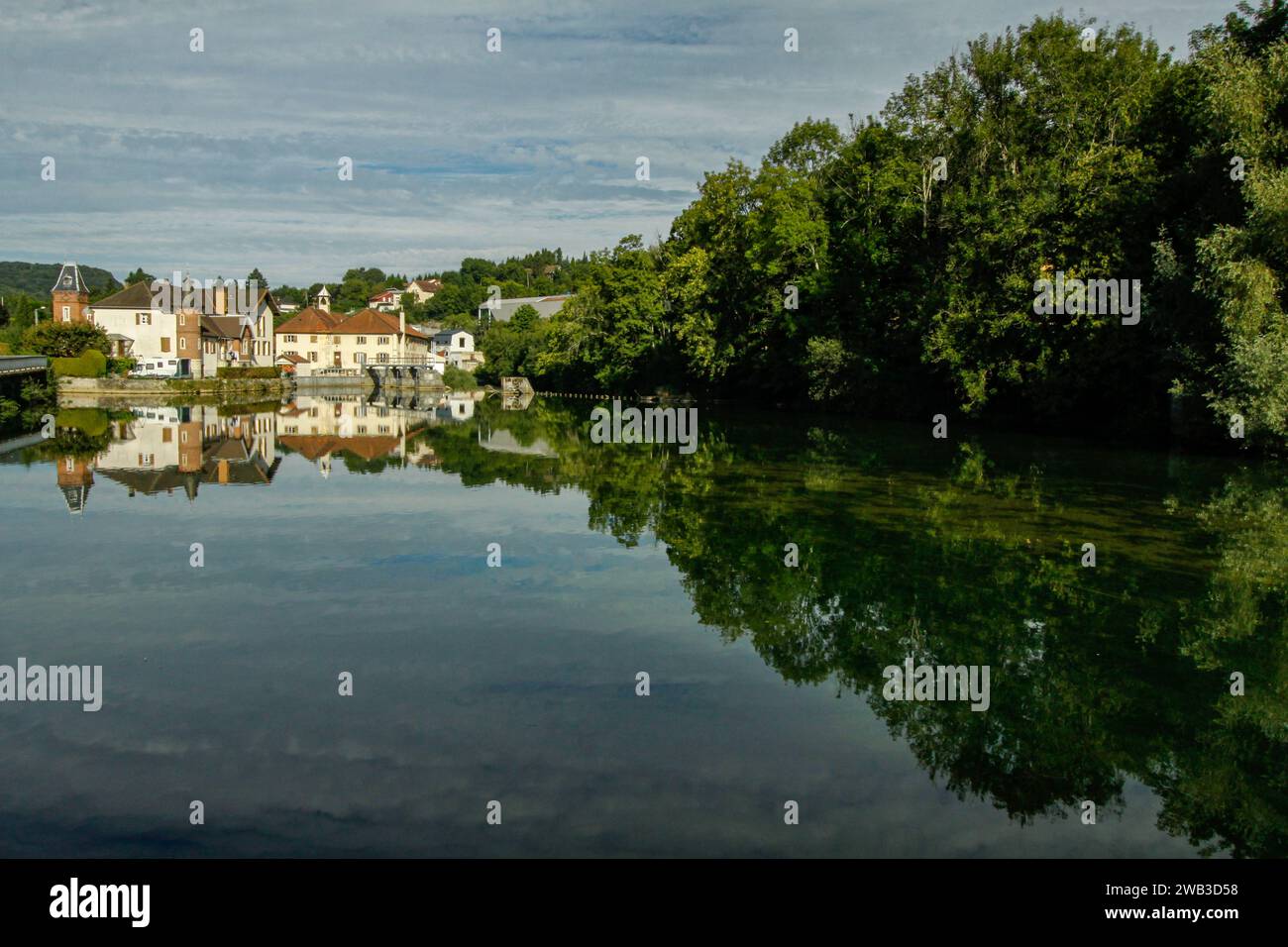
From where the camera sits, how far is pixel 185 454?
32250 mm

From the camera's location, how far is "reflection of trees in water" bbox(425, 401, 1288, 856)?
27.1ft

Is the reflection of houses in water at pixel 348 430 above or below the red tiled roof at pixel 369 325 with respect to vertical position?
below

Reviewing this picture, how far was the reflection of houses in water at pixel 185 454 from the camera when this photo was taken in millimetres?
25625

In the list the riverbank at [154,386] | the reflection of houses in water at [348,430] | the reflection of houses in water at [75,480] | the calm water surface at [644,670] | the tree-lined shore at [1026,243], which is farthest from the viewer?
the riverbank at [154,386]

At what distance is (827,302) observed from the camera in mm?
56375

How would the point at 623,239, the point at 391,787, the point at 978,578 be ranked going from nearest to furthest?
the point at 391,787 → the point at 978,578 → the point at 623,239

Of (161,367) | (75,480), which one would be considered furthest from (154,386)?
(75,480)

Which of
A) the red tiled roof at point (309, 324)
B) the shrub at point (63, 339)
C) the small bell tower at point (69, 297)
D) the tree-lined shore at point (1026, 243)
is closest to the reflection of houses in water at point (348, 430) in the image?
the shrub at point (63, 339)

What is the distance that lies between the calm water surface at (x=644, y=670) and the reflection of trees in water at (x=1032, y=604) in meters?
0.06

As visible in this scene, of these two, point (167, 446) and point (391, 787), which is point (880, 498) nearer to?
point (391, 787)

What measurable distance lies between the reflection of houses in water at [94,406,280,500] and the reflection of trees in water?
274 inches

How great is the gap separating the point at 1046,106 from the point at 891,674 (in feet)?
128

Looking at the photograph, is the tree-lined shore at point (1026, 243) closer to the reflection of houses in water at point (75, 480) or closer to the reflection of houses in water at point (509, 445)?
the reflection of houses in water at point (509, 445)

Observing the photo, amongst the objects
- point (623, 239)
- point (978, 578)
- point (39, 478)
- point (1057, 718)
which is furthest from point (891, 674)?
point (623, 239)
